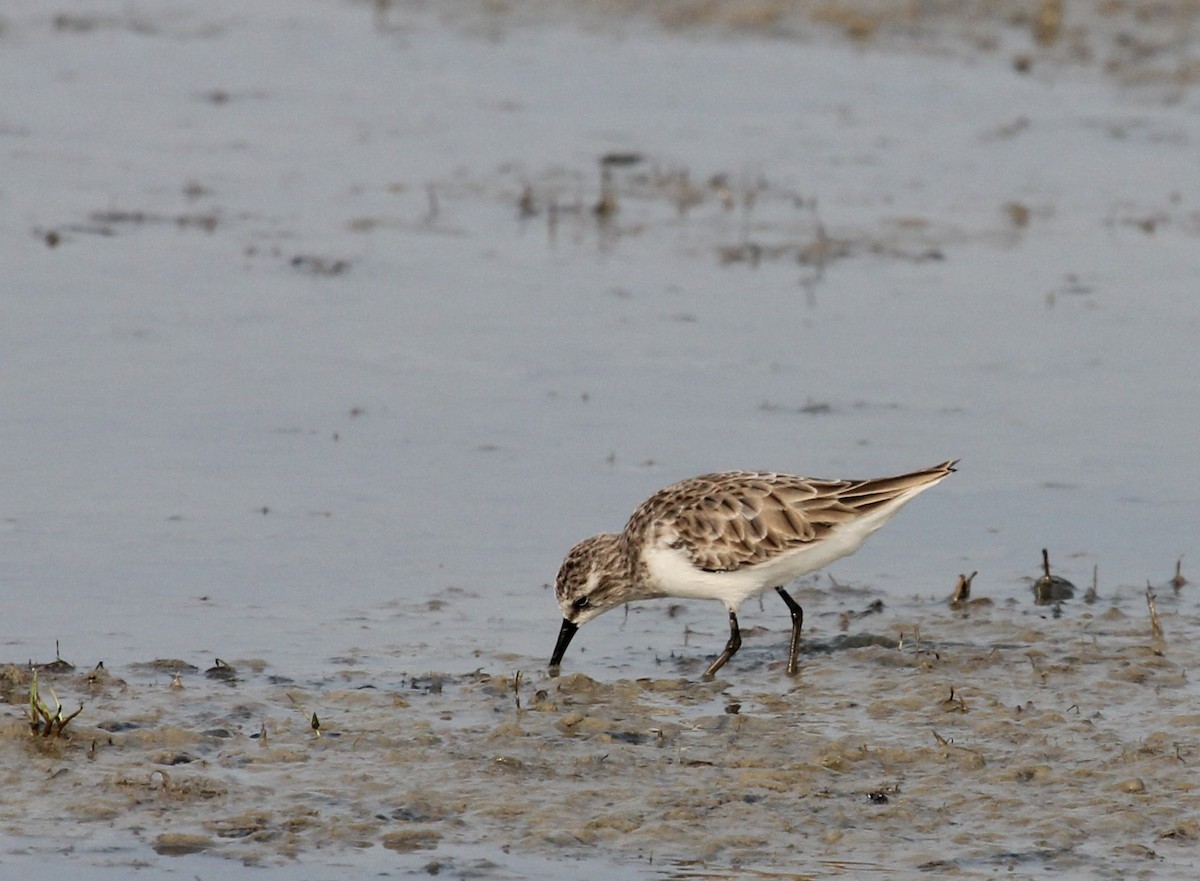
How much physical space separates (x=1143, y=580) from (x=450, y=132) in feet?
34.1

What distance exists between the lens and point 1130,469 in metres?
11.8

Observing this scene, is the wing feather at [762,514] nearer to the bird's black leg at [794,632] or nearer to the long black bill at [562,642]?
the bird's black leg at [794,632]

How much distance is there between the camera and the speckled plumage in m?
9.28

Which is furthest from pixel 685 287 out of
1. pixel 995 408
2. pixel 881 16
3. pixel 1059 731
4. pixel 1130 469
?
pixel 881 16

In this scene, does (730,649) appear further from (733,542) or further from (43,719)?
A: (43,719)

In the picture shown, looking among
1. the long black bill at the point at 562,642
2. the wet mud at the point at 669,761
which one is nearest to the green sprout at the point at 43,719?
the wet mud at the point at 669,761

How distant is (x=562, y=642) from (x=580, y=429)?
10.0 ft

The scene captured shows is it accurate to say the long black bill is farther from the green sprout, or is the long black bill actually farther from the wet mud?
the green sprout

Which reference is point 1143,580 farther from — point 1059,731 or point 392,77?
point 392,77

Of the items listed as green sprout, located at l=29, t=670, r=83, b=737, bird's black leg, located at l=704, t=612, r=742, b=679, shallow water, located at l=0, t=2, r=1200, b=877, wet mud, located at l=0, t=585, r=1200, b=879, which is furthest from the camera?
bird's black leg, located at l=704, t=612, r=742, b=679

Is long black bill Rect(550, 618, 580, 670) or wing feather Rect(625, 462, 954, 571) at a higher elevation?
wing feather Rect(625, 462, 954, 571)

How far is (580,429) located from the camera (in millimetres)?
12227

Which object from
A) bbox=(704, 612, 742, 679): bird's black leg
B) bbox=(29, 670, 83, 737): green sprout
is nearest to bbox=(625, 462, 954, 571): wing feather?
bbox=(704, 612, 742, 679): bird's black leg

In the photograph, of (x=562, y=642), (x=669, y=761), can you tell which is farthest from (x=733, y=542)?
(x=669, y=761)
